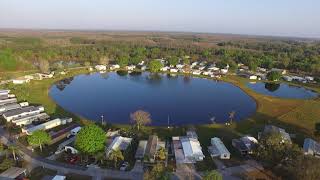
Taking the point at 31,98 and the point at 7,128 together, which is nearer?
the point at 7,128

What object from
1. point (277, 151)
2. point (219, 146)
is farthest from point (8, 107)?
point (277, 151)

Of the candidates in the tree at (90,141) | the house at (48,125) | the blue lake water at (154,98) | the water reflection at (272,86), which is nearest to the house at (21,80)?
the blue lake water at (154,98)

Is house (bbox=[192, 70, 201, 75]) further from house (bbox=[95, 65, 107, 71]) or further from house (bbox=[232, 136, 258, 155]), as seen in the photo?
house (bbox=[232, 136, 258, 155])

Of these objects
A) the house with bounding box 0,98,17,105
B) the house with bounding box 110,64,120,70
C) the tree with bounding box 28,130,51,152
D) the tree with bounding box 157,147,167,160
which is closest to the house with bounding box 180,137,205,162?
the tree with bounding box 157,147,167,160

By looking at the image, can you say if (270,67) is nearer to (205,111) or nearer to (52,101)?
(205,111)

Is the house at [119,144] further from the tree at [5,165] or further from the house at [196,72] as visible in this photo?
the house at [196,72]

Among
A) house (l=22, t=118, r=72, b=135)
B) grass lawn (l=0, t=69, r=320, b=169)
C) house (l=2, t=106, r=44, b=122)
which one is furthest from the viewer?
house (l=2, t=106, r=44, b=122)

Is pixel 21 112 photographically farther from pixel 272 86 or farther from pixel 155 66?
pixel 272 86

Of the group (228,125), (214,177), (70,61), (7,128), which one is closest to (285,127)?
(228,125)
